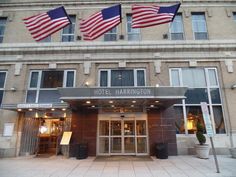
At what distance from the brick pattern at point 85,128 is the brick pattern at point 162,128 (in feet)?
12.4

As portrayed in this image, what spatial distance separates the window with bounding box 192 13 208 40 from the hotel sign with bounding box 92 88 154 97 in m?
7.46

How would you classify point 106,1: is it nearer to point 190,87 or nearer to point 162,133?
point 190,87

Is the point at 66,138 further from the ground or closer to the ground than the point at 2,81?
closer to the ground

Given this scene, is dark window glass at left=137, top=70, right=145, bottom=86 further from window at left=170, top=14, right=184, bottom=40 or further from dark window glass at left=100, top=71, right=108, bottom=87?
window at left=170, top=14, right=184, bottom=40

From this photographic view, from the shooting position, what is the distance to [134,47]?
42.4 feet

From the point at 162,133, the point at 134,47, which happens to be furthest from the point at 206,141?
the point at 134,47

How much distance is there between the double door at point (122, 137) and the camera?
38.0 feet

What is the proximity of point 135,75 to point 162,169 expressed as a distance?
6.74m

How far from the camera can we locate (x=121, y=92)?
9.09 meters

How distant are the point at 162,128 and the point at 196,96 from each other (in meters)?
3.41

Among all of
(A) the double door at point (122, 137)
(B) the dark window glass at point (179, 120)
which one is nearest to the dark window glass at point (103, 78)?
(A) the double door at point (122, 137)

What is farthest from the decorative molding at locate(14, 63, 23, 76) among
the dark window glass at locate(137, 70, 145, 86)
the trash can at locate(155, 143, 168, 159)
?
the trash can at locate(155, 143, 168, 159)

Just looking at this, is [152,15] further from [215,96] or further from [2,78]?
[2,78]

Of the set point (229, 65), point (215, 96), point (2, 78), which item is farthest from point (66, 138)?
point (229, 65)
